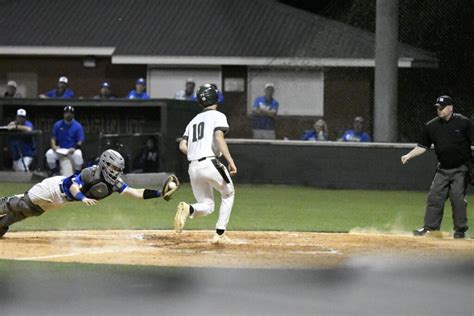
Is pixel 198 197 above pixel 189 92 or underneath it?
underneath

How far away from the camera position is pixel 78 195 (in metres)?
12.5

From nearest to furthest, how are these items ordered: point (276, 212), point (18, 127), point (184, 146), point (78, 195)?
point (78, 195) → point (184, 146) → point (276, 212) → point (18, 127)

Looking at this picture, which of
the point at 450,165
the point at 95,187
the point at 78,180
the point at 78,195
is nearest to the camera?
the point at 78,195

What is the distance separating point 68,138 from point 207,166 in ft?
35.4

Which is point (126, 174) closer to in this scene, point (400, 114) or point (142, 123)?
point (142, 123)

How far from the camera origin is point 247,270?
1091 centimetres

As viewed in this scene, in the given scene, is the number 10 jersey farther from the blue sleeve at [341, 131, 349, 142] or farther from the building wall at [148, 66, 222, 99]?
the building wall at [148, 66, 222, 99]

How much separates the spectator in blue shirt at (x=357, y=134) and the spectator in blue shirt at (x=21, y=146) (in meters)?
6.27

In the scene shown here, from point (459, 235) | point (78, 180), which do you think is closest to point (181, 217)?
point (78, 180)

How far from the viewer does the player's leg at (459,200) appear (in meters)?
14.7

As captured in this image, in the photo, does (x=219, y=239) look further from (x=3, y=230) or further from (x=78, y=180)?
(x=3, y=230)

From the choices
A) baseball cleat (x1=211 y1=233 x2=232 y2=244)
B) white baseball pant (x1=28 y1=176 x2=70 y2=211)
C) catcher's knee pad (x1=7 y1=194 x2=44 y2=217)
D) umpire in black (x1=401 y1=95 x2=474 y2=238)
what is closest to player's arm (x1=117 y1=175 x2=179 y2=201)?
white baseball pant (x1=28 y1=176 x2=70 y2=211)

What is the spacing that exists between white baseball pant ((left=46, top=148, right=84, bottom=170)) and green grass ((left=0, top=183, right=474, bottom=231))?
101 centimetres

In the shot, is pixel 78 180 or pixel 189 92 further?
pixel 189 92
